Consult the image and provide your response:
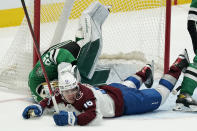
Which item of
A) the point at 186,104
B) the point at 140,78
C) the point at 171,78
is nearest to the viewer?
the point at 186,104

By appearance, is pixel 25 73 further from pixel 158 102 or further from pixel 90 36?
pixel 158 102

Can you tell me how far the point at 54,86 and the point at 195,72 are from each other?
32.9 inches

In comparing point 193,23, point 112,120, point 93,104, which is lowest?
point 112,120

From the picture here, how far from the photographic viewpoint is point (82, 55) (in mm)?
3488

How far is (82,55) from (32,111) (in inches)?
28.4

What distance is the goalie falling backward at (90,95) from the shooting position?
273cm

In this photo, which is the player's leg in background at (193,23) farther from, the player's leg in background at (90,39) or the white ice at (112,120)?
the player's leg in background at (90,39)

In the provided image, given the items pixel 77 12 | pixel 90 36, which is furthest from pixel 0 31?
pixel 90 36

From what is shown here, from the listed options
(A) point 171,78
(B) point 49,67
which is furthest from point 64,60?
(A) point 171,78

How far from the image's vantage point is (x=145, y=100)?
3029 millimetres

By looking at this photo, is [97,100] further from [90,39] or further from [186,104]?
[90,39]

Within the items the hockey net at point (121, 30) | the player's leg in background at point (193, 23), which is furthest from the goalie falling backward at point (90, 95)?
the hockey net at point (121, 30)

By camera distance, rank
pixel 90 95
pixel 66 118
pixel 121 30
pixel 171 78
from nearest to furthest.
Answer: pixel 66 118, pixel 90 95, pixel 171 78, pixel 121 30

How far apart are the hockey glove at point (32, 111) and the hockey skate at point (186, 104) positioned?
808 millimetres
